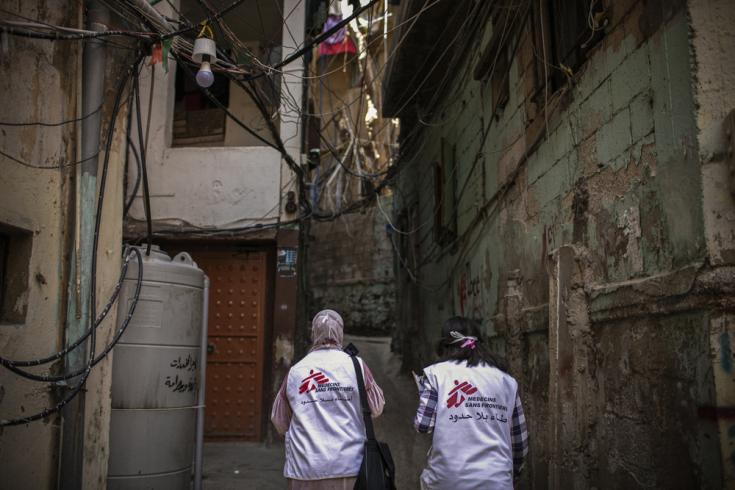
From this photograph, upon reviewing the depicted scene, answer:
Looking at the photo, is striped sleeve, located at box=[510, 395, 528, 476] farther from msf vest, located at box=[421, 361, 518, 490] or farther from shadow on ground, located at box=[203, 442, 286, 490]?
shadow on ground, located at box=[203, 442, 286, 490]

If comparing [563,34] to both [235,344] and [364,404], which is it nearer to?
[364,404]

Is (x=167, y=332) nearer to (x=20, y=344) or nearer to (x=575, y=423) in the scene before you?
(x=20, y=344)

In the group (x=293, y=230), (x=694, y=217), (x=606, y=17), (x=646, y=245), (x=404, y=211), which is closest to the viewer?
(x=694, y=217)

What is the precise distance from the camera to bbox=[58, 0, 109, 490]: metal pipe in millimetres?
4590

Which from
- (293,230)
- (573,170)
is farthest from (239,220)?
(573,170)

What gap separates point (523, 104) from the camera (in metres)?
5.99

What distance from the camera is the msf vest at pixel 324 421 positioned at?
3.45 meters

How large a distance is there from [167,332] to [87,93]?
209 cm

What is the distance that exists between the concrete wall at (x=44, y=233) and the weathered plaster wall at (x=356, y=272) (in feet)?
43.7

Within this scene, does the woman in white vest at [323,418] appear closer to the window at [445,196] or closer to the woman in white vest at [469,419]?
the woman in white vest at [469,419]

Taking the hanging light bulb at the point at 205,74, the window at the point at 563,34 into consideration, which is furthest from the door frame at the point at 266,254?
the window at the point at 563,34

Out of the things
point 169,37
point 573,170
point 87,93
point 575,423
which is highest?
point 169,37

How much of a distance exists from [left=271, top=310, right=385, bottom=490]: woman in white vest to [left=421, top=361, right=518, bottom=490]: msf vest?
1.54ft

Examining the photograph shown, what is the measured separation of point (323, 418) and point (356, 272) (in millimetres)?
16303
